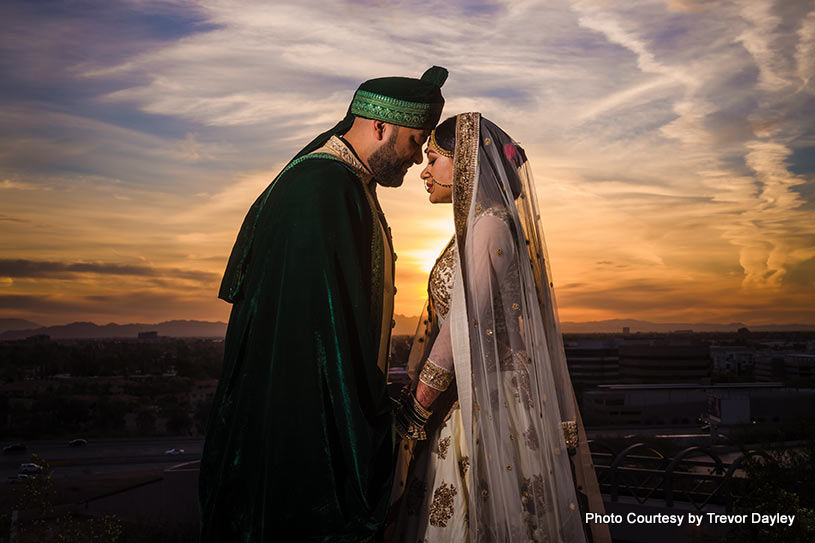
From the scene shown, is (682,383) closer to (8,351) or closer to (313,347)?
(8,351)

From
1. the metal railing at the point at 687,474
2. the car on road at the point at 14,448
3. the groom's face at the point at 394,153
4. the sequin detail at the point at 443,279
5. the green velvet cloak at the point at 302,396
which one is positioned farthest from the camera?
the car on road at the point at 14,448

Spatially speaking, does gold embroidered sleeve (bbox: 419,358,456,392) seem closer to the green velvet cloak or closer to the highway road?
the green velvet cloak

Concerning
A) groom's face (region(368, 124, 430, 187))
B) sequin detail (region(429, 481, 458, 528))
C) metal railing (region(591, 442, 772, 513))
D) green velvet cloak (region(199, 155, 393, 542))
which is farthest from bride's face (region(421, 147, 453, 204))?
metal railing (region(591, 442, 772, 513))

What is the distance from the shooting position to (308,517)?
7.72ft

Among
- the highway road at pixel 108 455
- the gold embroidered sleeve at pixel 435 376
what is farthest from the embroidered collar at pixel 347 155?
the highway road at pixel 108 455

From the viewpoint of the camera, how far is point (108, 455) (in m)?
43.0

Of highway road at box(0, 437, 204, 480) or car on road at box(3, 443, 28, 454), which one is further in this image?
car on road at box(3, 443, 28, 454)

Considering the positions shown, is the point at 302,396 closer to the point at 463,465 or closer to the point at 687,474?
the point at 463,465

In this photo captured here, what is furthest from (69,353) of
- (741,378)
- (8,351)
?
(741,378)

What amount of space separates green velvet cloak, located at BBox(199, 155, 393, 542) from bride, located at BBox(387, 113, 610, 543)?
15.1 inches

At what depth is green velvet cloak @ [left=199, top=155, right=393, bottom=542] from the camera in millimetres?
2365

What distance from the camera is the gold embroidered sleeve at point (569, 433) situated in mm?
3006

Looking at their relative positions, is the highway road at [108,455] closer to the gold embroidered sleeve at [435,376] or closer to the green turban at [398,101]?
the gold embroidered sleeve at [435,376]

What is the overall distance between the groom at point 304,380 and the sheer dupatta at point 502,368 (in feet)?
1.31
